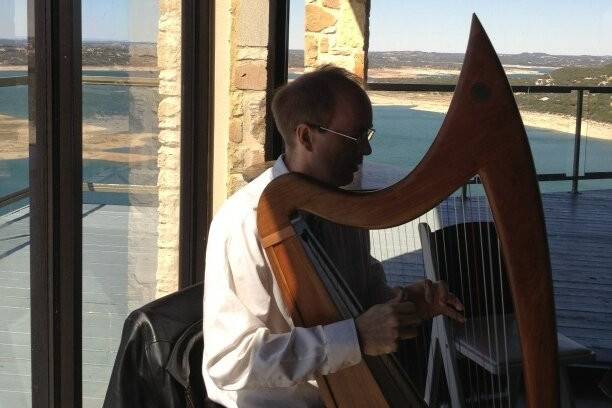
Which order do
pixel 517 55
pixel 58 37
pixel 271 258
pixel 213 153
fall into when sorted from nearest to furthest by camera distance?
pixel 271 258
pixel 58 37
pixel 213 153
pixel 517 55

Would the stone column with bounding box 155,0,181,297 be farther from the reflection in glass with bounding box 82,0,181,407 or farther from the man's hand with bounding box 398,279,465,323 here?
the man's hand with bounding box 398,279,465,323

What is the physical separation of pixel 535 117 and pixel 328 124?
8.12 feet

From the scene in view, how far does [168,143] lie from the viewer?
2.94 meters

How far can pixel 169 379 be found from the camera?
1.49m

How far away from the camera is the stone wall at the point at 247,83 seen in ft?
10.3

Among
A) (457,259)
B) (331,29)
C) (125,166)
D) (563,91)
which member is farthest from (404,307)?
(563,91)

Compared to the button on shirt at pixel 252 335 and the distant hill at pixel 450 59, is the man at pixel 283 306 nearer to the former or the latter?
the button on shirt at pixel 252 335

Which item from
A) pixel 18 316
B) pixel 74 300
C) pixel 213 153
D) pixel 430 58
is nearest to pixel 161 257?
pixel 213 153

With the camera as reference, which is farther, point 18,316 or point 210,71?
point 210,71

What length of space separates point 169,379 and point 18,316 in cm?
52

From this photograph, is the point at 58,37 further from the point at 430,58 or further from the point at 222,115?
the point at 430,58

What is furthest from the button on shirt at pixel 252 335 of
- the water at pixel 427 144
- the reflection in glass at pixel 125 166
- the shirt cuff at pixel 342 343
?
the water at pixel 427 144

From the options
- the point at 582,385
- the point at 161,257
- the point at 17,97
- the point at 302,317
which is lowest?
the point at 582,385

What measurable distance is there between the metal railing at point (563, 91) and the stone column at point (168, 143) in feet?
3.40
